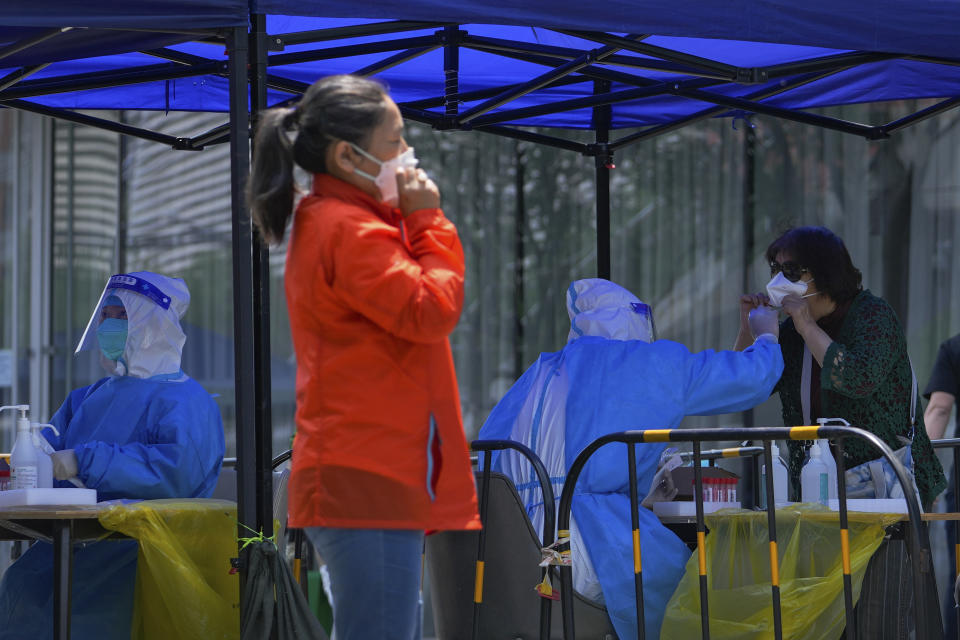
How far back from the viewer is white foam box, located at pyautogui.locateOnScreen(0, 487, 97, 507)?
400cm

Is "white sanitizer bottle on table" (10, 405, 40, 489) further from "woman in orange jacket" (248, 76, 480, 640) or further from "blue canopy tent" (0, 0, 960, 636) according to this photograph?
"woman in orange jacket" (248, 76, 480, 640)

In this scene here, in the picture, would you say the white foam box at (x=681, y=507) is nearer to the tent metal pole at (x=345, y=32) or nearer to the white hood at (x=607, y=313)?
the white hood at (x=607, y=313)

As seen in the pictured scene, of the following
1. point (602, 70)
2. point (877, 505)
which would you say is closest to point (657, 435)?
→ point (877, 505)

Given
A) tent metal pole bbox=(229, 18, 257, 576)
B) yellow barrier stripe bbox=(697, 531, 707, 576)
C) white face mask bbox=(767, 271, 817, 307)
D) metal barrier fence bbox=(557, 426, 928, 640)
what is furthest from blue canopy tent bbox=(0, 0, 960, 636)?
yellow barrier stripe bbox=(697, 531, 707, 576)

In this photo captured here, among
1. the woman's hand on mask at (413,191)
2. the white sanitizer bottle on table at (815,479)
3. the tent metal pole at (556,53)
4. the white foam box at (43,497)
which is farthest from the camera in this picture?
the tent metal pole at (556,53)

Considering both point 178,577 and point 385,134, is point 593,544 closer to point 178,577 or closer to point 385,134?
point 178,577

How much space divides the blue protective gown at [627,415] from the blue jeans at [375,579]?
5.15ft

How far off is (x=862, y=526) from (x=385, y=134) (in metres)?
1.93

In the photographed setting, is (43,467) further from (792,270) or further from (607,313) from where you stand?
(792,270)

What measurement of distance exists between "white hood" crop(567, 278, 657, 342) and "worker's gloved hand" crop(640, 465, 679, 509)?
17.7 inches

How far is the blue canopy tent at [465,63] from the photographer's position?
370 cm

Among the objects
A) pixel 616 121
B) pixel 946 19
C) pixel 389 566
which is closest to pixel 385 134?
pixel 389 566

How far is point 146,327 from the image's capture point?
4805 mm

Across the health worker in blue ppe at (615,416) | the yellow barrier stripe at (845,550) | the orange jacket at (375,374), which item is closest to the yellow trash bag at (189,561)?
the health worker in blue ppe at (615,416)
